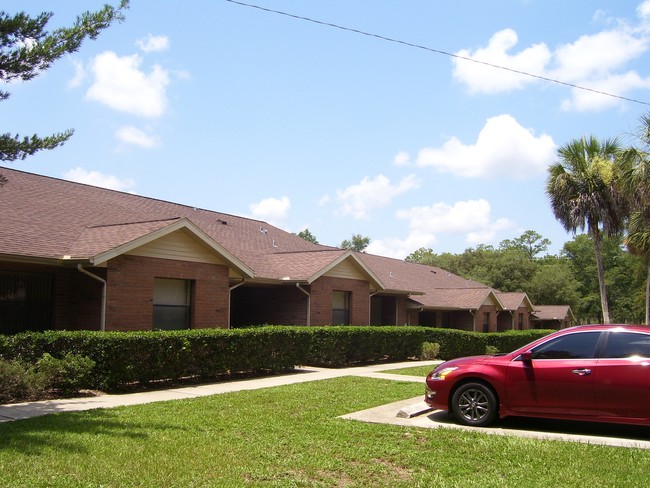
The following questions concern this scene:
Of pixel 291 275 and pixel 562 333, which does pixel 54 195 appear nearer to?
pixel 291 275

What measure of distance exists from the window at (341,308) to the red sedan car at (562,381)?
13879 mm

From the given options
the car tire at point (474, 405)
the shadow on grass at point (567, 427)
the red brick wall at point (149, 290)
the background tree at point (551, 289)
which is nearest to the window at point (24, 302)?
the red brick wall at point (149, 290)

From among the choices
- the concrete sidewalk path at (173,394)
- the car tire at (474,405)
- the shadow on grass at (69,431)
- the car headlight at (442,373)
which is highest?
the car headlight at (442,373)

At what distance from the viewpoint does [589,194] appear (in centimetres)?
2858

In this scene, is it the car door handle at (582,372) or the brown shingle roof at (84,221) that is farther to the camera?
the brown shingle roof at (84,221)

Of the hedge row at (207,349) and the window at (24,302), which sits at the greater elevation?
the window at (24,302)

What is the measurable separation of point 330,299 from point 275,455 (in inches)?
614

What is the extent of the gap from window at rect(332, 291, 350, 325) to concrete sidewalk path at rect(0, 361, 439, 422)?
471 centimetres

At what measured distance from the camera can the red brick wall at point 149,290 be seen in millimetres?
14820

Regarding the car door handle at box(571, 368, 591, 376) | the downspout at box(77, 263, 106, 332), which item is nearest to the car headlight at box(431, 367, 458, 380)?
the car door handle at box(571, 368, 591, 376)

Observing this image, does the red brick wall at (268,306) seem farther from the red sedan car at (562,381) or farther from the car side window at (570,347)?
the car side window at (570,347)

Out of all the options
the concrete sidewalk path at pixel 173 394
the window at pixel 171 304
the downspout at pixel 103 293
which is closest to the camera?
the concrete sidewalk path at pixel 173 394

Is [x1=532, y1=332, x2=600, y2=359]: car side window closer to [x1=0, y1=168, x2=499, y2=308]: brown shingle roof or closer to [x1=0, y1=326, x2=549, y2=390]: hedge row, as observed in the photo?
[x1=0, y1=326, x2=549, y2=390]: hedge row

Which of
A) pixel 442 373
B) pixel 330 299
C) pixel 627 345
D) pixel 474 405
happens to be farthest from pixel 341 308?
pixel 627 345
